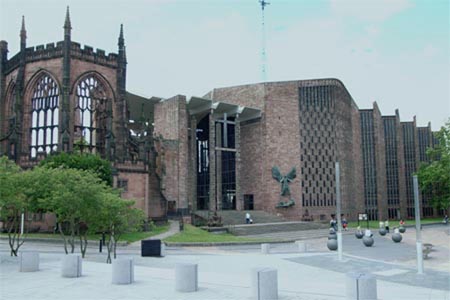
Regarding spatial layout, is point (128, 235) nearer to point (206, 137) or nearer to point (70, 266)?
point (70, 266)

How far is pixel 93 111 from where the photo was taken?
4353cm

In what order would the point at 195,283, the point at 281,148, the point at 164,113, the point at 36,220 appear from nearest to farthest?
the point at 195,283 → the point at 36,220 → the point at 164,113 → the point at 281,148

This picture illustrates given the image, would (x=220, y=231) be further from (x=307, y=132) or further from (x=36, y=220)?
(x=307, y=132)

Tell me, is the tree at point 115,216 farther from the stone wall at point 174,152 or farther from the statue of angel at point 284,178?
the statue of angel at point 284,178

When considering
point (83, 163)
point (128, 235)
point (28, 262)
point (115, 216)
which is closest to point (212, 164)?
point (83, 163)

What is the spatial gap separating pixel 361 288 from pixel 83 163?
89.7ft

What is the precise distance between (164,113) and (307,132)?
20.8 metres

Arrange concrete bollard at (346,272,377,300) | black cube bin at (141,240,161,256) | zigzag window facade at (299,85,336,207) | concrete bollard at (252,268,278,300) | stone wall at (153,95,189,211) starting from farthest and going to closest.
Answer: zigzag window facade at (299,85,336,207), stone wall at (153,95,189,211), black cube bin at (141,240,161,256), concrete bollard at (252,268,278,300), concrete bollard at (346,272,377,300)

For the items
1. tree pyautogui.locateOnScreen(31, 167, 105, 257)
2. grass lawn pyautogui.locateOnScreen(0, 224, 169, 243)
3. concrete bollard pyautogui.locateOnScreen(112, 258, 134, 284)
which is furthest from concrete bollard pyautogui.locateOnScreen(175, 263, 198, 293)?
grass lawn pyautogui.locateOnScreen(0, 224, 169, 243)

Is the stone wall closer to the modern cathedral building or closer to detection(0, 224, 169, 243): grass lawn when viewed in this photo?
the modern cathedral building

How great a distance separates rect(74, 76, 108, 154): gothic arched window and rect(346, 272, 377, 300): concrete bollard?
1382 inches

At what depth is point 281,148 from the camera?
61.6 m

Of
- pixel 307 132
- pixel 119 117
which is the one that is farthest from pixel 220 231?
pixel 307 132

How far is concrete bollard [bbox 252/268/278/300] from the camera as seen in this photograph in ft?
33.9
